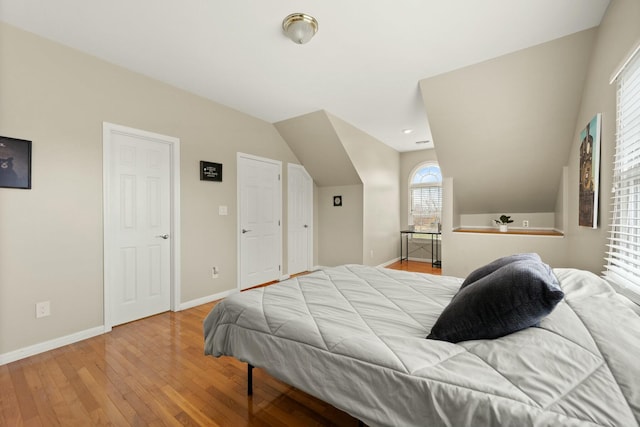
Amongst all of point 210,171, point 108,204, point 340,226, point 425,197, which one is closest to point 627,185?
point 210,171

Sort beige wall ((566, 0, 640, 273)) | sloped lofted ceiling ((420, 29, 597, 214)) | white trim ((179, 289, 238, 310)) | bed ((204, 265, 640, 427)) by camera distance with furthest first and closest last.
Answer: white trim ((179, 289, 238, 310)), sloped lofted ceiling ((420, 29, 597, 214)), beige wall ((566, 0, 640, 273)), bed ((204, 265, 640, 427))

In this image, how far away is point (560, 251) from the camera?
330 cm

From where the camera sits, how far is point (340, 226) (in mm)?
5184

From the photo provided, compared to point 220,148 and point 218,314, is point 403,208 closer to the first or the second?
point 220,148

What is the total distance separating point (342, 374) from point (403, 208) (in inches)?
226

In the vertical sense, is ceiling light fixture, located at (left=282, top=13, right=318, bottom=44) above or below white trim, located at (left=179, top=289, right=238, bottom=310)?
above

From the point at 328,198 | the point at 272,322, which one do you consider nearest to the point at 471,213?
the point at 328,198

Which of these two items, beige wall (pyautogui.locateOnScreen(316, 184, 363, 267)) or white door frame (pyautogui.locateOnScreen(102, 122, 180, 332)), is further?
beige wall (pyautogui.locateOnScreen(316, 184, 363, 267))

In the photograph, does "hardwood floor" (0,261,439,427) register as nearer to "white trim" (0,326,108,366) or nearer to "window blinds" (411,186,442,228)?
"white trim" (0,326,108,366)

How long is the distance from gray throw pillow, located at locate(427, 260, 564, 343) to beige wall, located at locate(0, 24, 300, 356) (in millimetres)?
2965

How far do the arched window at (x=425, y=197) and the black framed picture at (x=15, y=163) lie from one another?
6040 millimetres

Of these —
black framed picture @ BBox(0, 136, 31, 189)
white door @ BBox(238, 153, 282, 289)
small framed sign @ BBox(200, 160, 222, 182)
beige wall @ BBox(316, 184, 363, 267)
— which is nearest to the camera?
black framed picture @ BBox(0, 136, 31, 189)

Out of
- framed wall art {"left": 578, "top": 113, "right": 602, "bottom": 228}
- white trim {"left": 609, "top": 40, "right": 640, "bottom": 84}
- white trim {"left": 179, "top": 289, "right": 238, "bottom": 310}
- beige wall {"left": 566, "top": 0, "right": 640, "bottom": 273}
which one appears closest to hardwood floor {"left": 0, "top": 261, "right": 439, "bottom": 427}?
white trim {"left": 179, "top": 289, "right": 238, "bottom": 310}

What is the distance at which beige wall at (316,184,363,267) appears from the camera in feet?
16.3
